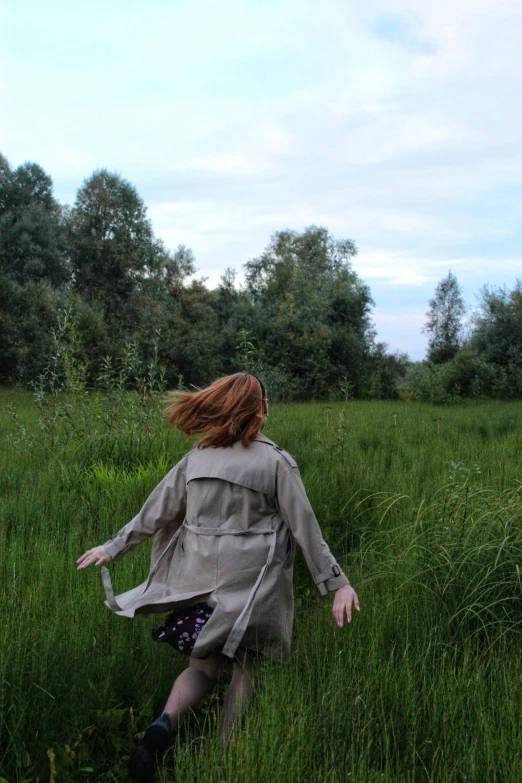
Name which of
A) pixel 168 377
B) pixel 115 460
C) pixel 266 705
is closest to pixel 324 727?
pixel 266 705

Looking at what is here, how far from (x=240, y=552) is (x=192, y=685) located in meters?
0.63

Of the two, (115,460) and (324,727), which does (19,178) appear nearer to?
(115,460)

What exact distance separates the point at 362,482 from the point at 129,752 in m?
4.33

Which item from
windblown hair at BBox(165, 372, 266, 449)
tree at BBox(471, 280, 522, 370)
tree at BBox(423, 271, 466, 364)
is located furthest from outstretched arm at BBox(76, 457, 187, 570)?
tree at BBox(423, 271, 466, 364)

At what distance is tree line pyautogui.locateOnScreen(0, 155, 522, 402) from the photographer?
83.4ft

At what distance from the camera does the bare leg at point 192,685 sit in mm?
3078

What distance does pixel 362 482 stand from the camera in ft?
23.6

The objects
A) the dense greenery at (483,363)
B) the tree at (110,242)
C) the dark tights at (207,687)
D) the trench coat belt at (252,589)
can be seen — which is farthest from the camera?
the tree at (110,242)

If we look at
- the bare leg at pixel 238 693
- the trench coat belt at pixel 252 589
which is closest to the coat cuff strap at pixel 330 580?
the trench coat belt at pixel 252 589

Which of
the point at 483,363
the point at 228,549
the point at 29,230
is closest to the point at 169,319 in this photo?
the point at 29,230

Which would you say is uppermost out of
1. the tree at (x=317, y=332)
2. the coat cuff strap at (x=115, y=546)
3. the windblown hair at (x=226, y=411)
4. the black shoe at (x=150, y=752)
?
the tree at (x=317, y=332)

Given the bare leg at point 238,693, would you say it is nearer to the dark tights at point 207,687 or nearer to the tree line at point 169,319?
the dark tights at point 207,687

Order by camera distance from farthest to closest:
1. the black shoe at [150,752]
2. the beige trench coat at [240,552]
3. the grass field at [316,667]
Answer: the beige trench coat at [240,552] < the black shoe at [150,752] < the grass field at [316,667]

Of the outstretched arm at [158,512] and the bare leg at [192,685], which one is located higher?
the outstretched arm at [158,512]
